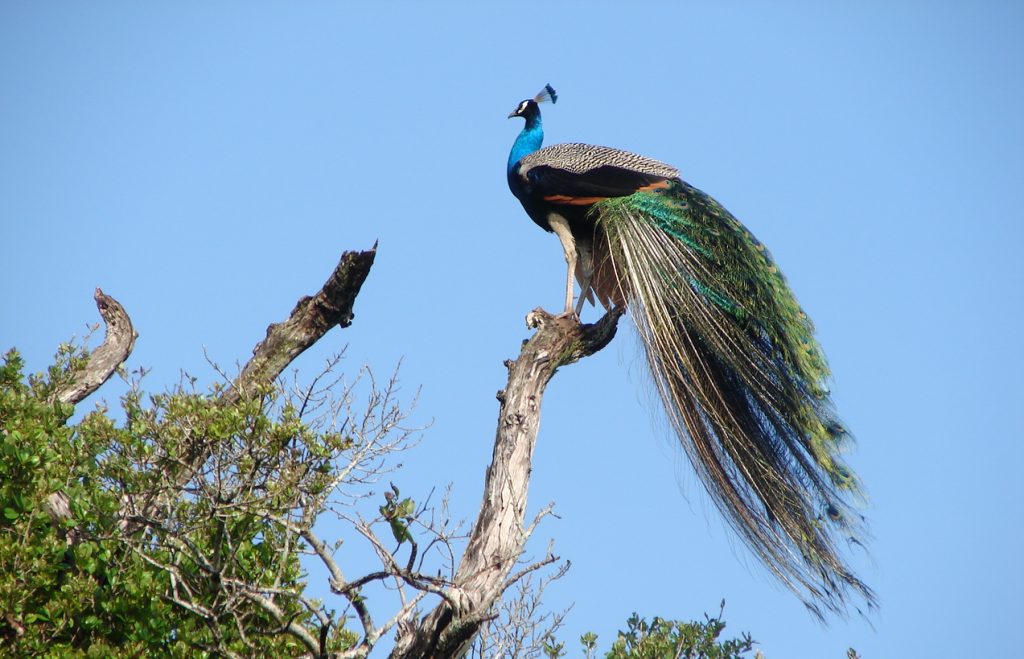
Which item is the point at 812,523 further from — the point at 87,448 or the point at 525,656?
the point at 87,448

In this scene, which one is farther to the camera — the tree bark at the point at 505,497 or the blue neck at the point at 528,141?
the blue neck at the point at 528,141

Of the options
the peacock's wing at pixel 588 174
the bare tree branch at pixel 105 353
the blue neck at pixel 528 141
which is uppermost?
the blue neck at pixel 528 141

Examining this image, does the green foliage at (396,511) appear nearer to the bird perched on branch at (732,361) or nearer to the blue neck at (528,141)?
the bird perched on branch at (732,361)

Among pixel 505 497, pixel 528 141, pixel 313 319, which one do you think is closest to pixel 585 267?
pixel 528 141

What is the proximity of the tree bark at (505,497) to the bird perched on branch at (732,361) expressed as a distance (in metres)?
0.49

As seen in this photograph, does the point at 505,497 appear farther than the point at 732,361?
No

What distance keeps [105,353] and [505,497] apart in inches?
115

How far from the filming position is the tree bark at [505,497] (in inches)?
189

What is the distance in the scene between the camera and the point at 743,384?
6.94 meters

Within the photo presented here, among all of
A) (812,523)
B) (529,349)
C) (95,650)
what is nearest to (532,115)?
(529,349)

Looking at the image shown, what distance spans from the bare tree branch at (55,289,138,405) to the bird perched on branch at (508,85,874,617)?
9.95 feet

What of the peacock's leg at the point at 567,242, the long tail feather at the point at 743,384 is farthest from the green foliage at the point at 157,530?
the peacock's leg at the point at 567,242

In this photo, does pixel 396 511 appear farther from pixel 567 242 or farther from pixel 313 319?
pixel 567 242

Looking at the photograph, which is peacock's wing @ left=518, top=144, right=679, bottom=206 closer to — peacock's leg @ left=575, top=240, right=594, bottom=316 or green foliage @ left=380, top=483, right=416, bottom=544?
peacock's leg @ left=575, top=240, right=594, bottom=316
